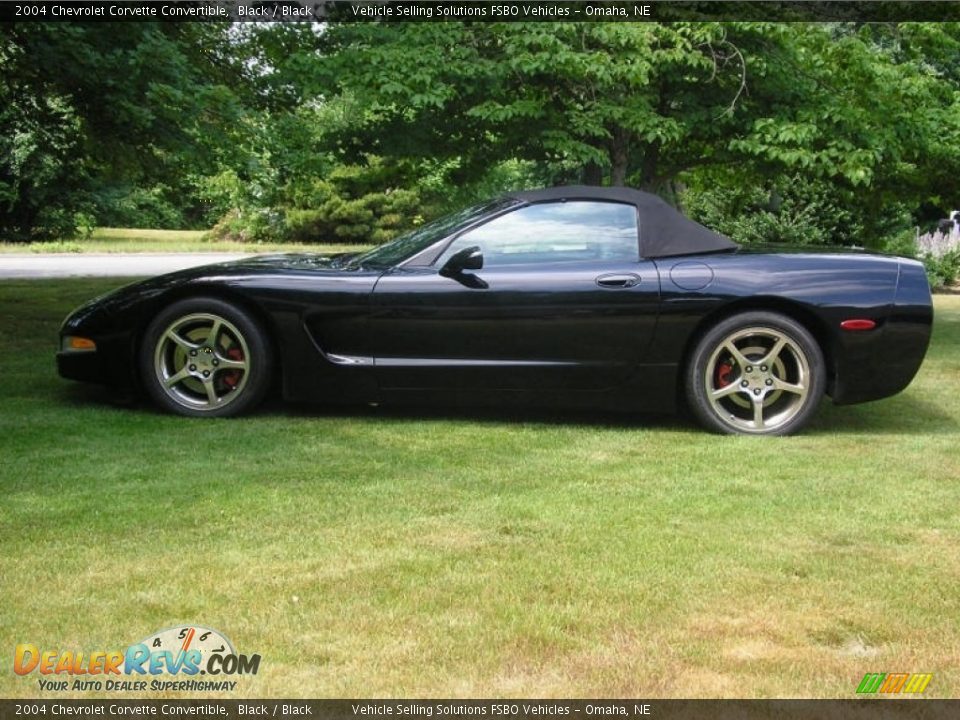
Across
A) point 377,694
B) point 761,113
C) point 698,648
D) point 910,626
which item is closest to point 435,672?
point 377,694

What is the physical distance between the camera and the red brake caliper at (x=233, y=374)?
6883 mm

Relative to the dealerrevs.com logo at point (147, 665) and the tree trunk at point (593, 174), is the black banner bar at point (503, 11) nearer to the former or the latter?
the tree trunk at point (593, 174)

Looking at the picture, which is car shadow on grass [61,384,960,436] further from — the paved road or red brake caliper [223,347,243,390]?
the paved road

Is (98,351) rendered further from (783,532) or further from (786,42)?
(786,42)

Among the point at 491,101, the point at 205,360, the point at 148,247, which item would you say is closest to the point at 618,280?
the point at 205,360

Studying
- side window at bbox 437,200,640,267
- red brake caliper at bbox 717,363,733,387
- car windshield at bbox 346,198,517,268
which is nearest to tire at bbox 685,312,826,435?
red brake caliper at bbox 717,363,733,387

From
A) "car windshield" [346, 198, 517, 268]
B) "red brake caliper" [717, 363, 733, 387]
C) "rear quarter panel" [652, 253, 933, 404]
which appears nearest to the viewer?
"rear quarter panel" [652, 253, 933, 404]

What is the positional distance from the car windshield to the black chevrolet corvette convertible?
5cm

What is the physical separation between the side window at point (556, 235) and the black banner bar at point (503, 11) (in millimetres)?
4126

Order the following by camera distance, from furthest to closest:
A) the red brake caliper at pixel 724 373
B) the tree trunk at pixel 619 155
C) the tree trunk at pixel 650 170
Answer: the tree trunk at pixel 650 170, the tree trunk at pixel 619 155, the red brake caliper at pixel 724 373

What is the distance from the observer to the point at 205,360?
6.89 meters

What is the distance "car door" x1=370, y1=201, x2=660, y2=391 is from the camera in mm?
6738

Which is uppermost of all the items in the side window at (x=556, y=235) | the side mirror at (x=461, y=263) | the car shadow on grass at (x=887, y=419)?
the side window at (x=556, y=235)

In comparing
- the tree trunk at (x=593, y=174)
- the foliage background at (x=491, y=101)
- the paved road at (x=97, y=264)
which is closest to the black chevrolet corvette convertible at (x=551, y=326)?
the foliage background at (x=491, y=101)
